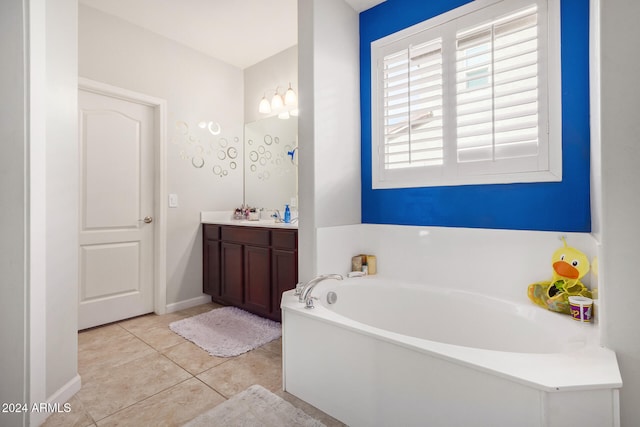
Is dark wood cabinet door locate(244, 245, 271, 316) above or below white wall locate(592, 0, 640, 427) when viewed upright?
below

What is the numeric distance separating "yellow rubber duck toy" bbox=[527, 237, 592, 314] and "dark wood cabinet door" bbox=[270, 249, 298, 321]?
1.60 meters

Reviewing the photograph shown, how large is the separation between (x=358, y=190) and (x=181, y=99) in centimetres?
217

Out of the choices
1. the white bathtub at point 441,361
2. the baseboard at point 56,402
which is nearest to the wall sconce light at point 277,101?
the white bathtub at point 441,361

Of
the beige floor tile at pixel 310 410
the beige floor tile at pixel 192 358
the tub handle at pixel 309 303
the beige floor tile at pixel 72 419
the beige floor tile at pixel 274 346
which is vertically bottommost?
the beige floor tile at pixel 72 419

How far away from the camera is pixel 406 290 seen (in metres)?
2.00

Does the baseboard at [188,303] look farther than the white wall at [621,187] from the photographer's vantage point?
Yes

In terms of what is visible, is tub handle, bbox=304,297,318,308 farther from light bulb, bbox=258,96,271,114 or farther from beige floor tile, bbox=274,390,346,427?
light bulb, bbox=258,96,271,114

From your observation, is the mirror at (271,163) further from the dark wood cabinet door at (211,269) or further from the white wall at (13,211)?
the white wall at (13,211)

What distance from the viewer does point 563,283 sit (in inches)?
60.0

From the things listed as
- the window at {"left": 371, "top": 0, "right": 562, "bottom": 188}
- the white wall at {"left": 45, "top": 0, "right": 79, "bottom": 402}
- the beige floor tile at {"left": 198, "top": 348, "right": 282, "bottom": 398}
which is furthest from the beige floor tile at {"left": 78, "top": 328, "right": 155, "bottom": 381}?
the window at {"left": 371, "top": 0, "right": 562, "bottom": 188}

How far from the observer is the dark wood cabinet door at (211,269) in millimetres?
3217

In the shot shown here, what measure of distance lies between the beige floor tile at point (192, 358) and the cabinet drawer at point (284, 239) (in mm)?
923

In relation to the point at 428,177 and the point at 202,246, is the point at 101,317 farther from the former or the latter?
the point at 428,177

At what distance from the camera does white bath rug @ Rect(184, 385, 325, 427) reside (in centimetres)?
147
